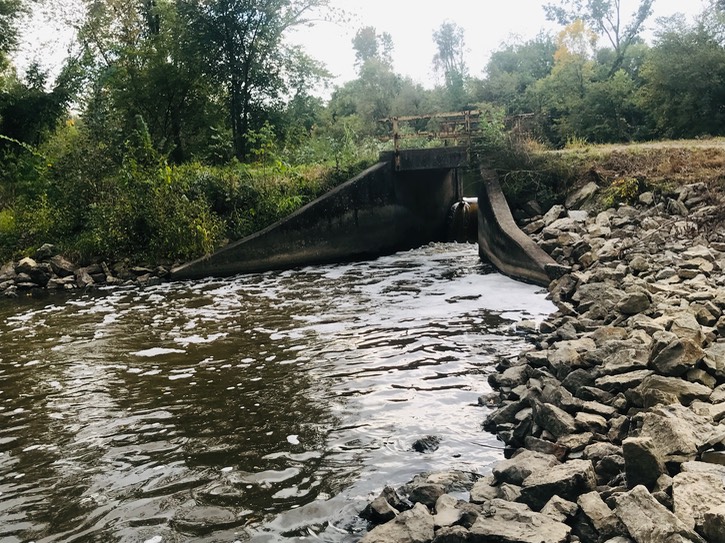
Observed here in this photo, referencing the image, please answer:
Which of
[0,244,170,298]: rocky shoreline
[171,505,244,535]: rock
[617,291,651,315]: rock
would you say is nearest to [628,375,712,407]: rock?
[617,291,651,315]: rock

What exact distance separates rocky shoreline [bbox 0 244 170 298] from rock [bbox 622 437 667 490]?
1177 centimetres

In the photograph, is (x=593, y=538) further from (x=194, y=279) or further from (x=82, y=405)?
(x=194, y=279)

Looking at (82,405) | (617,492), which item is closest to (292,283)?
(82,405)

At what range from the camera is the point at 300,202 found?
1619cm

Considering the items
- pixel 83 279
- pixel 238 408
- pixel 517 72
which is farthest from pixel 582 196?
pixel 517 72

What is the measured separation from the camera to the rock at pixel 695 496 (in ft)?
9.39

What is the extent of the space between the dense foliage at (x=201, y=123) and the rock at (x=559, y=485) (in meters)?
12.0

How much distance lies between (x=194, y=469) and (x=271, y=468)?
22.3 inches

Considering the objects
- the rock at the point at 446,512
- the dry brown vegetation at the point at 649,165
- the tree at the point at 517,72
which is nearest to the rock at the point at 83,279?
the dry brown vegetation at the point at 649,165

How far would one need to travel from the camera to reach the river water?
401cm

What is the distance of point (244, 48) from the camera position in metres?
21.1

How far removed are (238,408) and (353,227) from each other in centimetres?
1076

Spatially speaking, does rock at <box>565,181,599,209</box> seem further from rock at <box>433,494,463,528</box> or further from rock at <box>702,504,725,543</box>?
rock at <box>702,504,725,543</box>

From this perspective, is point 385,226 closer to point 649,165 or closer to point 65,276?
point 649,165
